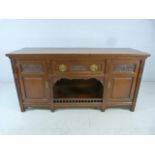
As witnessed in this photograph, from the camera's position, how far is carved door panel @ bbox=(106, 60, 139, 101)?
1583 millimetres

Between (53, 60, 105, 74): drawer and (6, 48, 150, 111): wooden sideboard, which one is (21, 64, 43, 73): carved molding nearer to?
(6, 48, 150, 111): wooden sideboard

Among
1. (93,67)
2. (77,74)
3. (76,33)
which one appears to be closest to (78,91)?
(77,74)

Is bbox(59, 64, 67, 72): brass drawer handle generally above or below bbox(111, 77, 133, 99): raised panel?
above

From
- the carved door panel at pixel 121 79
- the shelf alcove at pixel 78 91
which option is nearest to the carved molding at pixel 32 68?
the shelf alcove at pixel 78 91

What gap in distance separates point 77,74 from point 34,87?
0.57 m

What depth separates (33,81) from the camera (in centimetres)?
164

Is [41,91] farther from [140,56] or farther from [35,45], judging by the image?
[140,56]

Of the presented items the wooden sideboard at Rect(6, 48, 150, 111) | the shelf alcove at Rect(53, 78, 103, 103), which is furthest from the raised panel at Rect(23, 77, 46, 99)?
the shelf alcove at Rect(53, 78, 103, 103)

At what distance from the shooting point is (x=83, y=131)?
1.51 m

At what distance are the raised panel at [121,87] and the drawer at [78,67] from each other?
25 centimetres

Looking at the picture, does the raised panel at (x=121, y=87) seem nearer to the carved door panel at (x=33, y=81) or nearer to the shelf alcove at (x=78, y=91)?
the shelf alcove at (x=78, y=91)

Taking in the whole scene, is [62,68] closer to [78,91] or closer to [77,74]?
[77,74]

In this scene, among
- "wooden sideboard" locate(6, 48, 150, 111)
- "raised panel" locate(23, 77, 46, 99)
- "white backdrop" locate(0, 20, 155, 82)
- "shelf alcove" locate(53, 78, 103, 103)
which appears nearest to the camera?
"wooden sideboard" locate(6, 48, 150, 111)

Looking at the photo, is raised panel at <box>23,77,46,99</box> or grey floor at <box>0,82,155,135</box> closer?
grey floor at <box>0,82,155,135</box>
